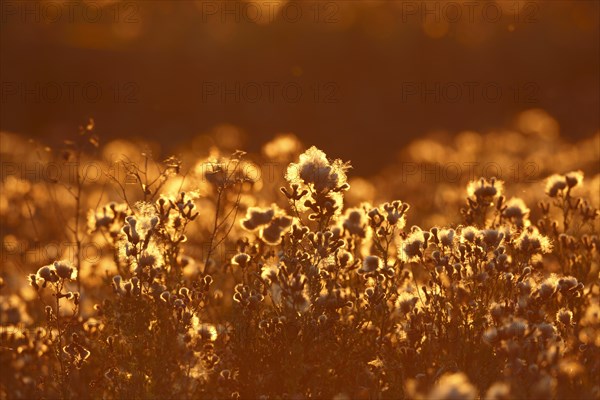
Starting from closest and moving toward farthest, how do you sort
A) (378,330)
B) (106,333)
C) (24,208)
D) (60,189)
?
(378,330) < (106,333) < (24,208) < (60,189)

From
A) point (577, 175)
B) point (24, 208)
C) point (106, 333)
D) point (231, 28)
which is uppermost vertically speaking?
point (231, 28)

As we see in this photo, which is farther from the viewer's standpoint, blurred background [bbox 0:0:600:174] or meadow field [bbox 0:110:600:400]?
blurred background [bbox 0:0:600:174]

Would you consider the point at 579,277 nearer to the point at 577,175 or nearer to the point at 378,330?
the point at 577,175

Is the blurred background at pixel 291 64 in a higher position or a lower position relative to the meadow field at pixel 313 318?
higher

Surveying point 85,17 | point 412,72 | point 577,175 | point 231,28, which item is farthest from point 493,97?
point 577,175

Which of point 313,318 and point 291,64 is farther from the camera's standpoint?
point 291,64

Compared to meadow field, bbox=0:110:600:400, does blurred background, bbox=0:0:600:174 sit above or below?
above

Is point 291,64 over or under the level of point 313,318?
over

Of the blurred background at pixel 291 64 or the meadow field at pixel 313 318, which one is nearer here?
the meadow field at pixel 313 318
